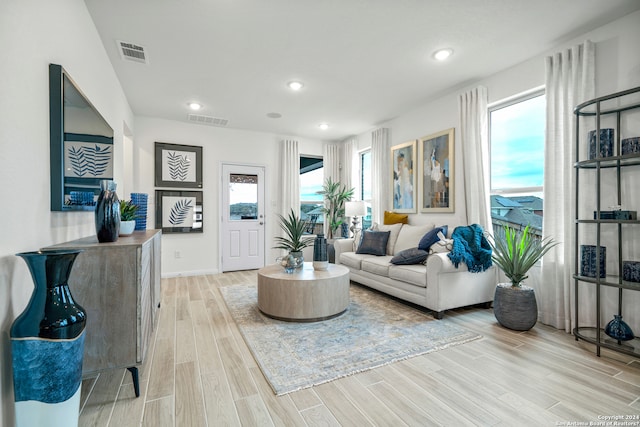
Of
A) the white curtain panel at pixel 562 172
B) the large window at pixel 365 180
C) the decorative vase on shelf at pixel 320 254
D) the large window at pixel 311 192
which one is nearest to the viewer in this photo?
the white curtain panel at pixel 562 172

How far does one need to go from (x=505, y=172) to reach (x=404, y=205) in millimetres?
1547

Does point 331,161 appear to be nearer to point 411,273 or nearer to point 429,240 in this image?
point 429,240

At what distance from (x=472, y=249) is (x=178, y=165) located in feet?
15.1

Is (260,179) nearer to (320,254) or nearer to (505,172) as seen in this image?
(320,254)

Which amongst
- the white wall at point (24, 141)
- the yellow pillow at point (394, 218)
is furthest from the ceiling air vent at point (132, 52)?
the yellow pillow at point (394, 218)

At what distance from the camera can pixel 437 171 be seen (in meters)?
4.11

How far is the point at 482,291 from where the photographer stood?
10.7 feet

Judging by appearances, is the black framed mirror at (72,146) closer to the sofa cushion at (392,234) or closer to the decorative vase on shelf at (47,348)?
the decorative vase on shelf at (47,348)

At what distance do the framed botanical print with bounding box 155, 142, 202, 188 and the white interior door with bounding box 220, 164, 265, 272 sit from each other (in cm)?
47

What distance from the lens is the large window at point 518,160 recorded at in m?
3.14

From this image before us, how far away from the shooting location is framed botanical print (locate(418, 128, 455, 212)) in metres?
3.91

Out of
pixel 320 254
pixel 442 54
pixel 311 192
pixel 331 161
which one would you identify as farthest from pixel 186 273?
pixel 442 54

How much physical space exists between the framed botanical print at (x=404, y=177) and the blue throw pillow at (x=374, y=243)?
0.65 m

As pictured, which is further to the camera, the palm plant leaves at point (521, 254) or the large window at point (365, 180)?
the large window at point (365, 180)
